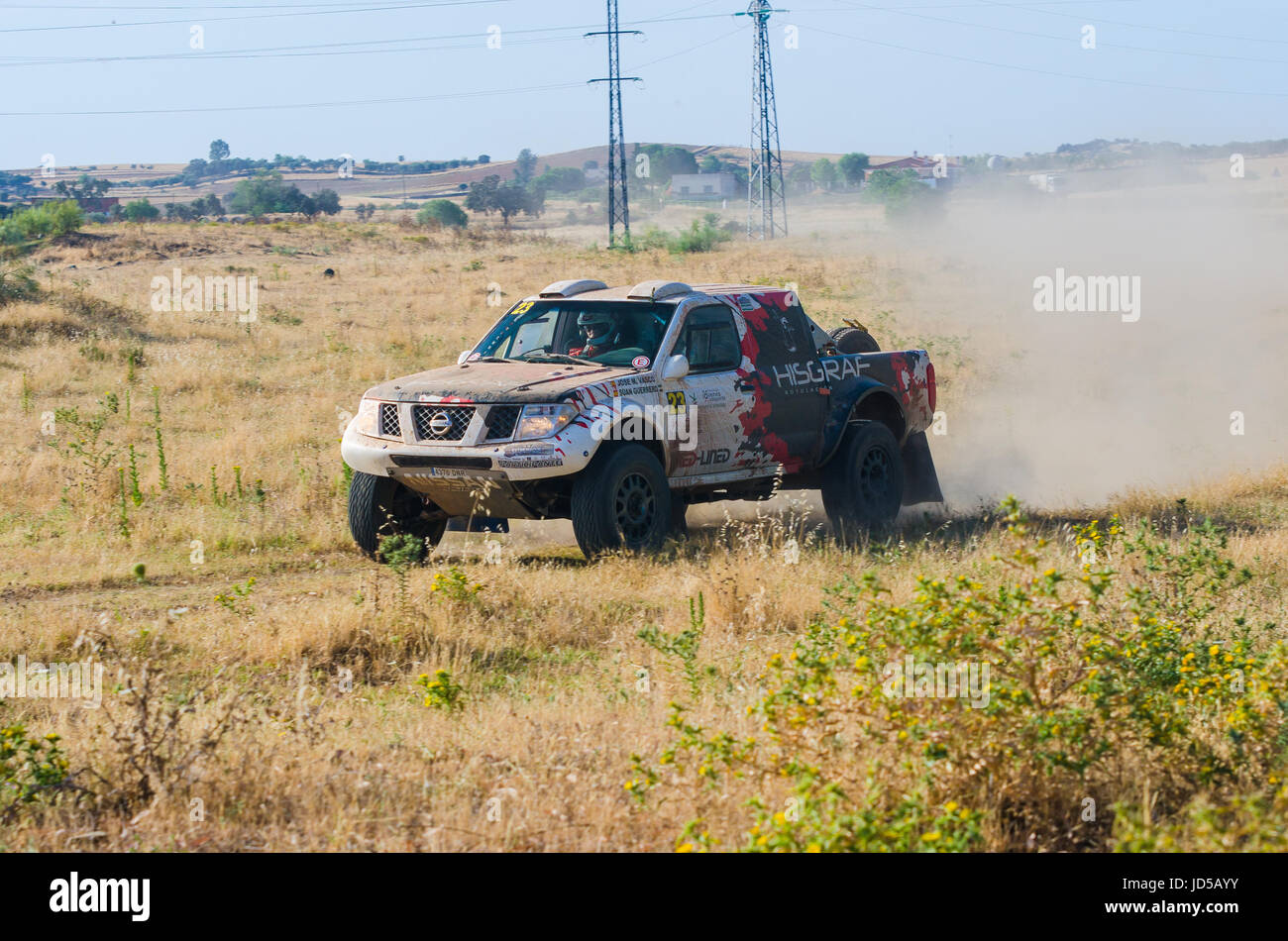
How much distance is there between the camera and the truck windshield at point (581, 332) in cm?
994

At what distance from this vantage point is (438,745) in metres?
5.69

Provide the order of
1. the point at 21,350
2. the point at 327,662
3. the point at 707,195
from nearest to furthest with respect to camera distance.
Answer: the point at 327,662 < the point at 21,350 < the point at 707,195

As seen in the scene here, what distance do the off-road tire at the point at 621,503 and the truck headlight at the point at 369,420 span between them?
4.96ft

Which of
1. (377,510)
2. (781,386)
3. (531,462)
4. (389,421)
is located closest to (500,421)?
(531,462)

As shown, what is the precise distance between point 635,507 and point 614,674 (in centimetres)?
263

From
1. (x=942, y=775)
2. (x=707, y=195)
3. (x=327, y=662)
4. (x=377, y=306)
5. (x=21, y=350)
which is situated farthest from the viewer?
(x=707, y=195)

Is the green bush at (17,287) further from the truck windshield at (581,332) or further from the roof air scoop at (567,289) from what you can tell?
the roof air scoop at (567,289)

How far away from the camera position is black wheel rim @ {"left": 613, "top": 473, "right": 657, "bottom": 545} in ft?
30.6

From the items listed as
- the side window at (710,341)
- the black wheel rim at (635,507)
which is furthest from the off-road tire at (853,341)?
the black wheel rim at (635,507)

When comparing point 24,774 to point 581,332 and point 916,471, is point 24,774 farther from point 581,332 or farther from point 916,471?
point 916,471

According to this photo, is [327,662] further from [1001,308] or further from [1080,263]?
[1080,263]

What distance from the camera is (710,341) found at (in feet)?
33.6

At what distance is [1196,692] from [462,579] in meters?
4.19
